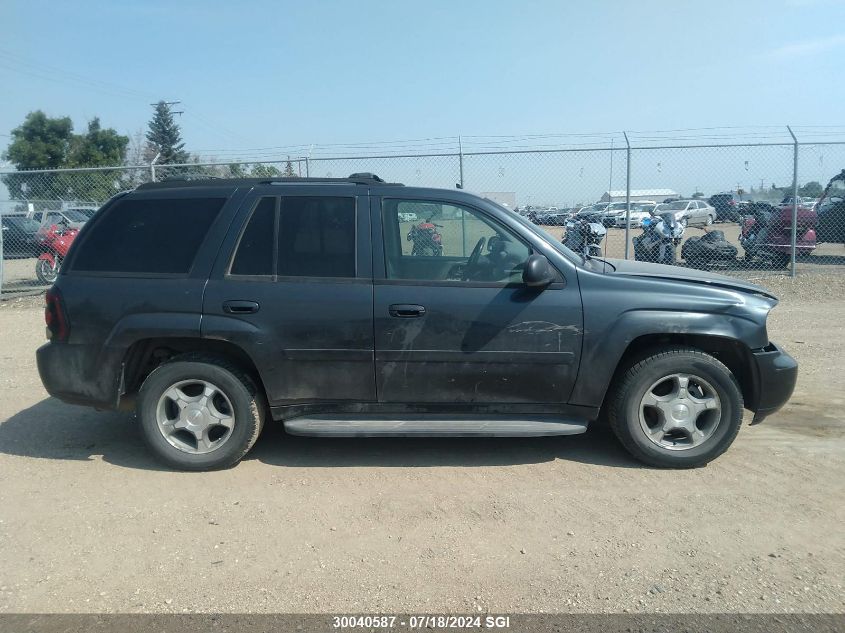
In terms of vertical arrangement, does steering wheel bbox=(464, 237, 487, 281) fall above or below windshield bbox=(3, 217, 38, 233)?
below

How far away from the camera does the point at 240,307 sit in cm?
436

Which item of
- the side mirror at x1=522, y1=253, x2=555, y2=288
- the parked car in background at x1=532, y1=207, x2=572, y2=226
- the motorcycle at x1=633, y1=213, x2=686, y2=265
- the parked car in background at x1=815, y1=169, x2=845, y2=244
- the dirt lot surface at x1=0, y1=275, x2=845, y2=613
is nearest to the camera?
the dirt lot surface at x1=0, y1=275, x2=845, y2=613

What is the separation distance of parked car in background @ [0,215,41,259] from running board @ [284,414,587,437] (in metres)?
15.0

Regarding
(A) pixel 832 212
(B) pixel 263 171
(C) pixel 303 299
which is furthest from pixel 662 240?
(C) pixel 303 299

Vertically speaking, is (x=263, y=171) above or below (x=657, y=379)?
above

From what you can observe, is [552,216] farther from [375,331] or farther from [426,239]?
[375,331]

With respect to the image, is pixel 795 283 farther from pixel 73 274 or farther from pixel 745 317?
pixel 73 274

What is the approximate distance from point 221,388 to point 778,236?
39.9 ft

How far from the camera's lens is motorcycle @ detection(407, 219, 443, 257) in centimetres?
471

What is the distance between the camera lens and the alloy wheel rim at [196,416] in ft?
14.7

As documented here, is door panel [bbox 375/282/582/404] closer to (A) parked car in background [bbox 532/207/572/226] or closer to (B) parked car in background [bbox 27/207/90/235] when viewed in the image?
(A) parked car in background [bbox 532/207/572/226]

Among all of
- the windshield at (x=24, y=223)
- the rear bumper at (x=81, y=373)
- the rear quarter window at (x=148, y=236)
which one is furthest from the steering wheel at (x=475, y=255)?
the windshield at (x=24, y=223)

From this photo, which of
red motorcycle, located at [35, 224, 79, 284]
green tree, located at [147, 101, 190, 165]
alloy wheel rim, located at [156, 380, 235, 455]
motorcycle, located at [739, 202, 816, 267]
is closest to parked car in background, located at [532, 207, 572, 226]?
motorcycle, located at [739, 202, 816, 267]

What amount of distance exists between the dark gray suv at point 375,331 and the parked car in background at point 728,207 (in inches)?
505
